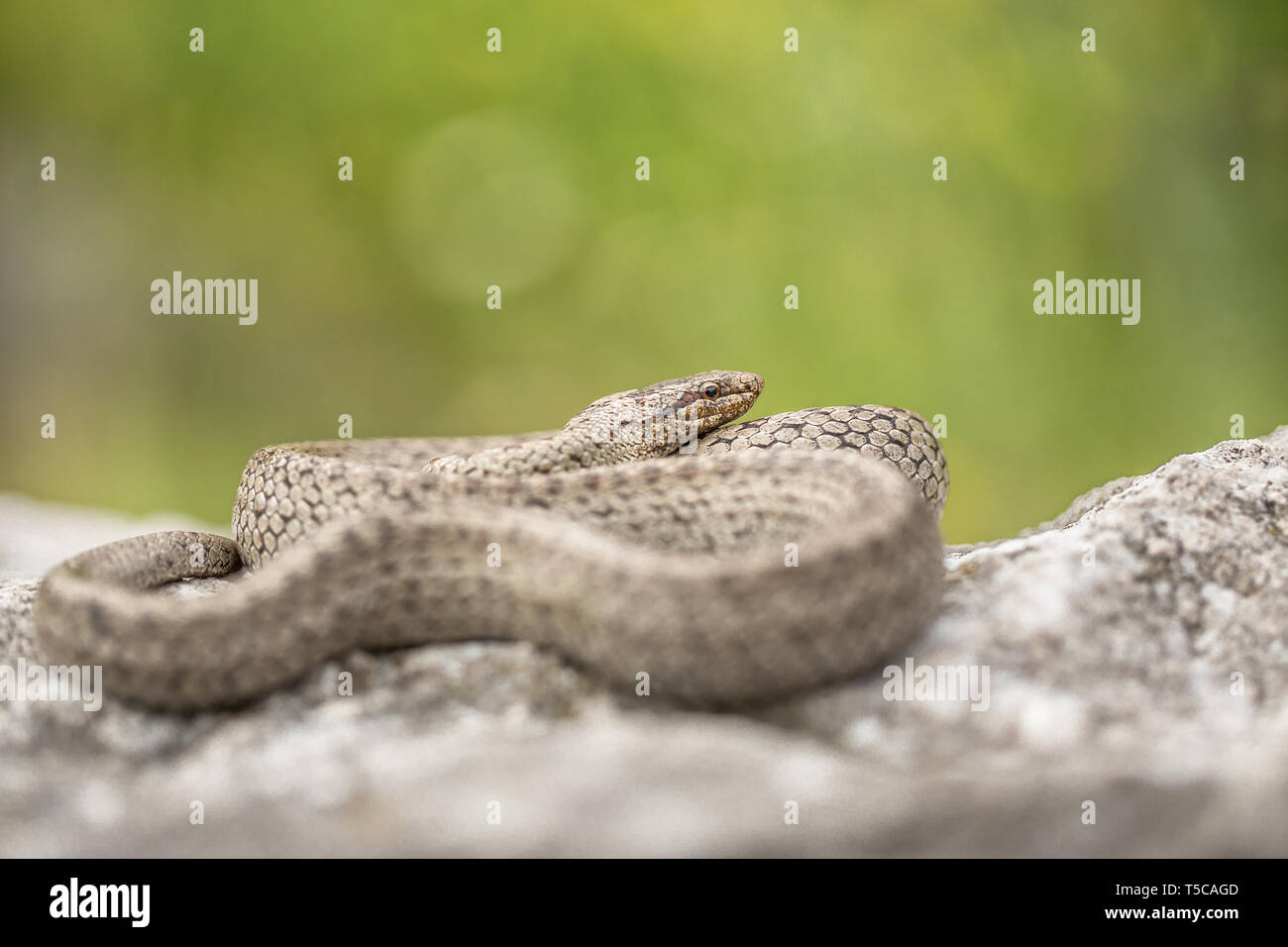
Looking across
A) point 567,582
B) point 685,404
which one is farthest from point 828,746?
point 685,404

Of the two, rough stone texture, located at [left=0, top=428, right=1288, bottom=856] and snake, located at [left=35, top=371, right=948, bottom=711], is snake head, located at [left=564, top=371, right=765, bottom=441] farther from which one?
rough stone texture, located at [left=0, top=428, right=1288, bottom=856]

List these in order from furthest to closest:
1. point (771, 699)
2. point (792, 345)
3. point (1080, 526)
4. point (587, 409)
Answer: point (792, 345) → point (587, 409) → point (1080, 526) → point (771, 699)

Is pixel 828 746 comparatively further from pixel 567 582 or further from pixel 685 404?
pixel 685 404

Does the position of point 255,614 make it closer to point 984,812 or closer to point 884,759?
point 884,759

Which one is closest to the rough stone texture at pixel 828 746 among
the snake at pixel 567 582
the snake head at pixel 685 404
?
the snake at pixel 567 582

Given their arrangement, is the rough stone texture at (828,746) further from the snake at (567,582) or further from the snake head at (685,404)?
the snake head at (685,404)

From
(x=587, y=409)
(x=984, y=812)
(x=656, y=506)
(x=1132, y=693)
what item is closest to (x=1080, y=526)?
(x=1132, y=693)

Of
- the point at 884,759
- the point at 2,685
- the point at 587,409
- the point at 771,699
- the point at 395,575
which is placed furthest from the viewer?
the point at 587,409
